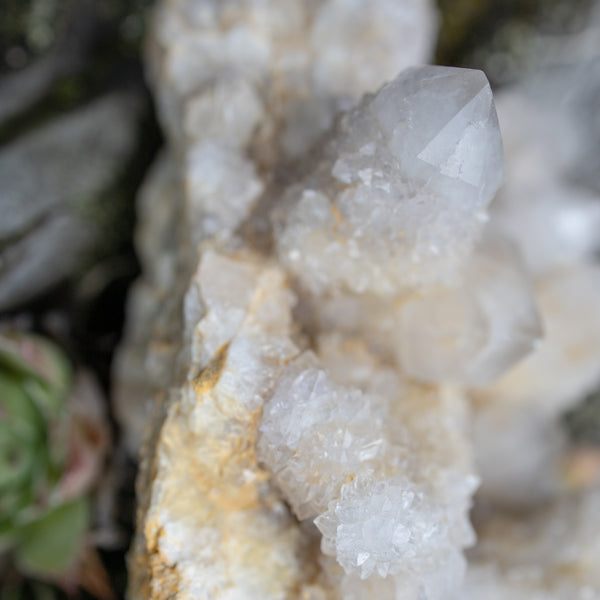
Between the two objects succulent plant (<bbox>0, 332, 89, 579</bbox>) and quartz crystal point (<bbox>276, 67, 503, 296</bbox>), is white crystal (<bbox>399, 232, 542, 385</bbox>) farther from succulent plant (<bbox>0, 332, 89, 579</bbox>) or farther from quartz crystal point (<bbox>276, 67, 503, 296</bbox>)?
succulent plant (<bbox>0, 332, 89, 579</bbox>)

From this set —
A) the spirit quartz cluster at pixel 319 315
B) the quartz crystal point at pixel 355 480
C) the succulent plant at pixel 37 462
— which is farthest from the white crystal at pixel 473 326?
the succulent plant at pixel 37 462

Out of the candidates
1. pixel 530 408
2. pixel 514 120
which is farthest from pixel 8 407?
pixel 514 120

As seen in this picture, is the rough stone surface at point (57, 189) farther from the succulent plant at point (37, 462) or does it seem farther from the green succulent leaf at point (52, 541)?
the green succulent leaf at point (52, 541)

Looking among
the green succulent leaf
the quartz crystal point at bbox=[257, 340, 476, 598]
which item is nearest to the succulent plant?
the green succulent leaf

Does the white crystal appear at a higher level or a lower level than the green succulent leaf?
higher

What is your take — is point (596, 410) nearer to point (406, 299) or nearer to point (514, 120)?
point (514, 120)

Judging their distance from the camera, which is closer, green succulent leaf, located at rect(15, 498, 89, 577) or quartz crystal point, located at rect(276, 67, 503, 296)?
quartz crystal point, located at rect(276, 67, 503, 296)

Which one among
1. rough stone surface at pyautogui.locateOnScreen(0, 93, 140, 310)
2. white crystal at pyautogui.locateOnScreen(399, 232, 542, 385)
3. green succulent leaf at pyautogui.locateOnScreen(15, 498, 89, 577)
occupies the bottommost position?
green succulent leaf at pyautogui.locateOnScreen(15, 498, 89, 577)

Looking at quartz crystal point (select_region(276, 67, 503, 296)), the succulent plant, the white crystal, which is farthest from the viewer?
the succulent plant
